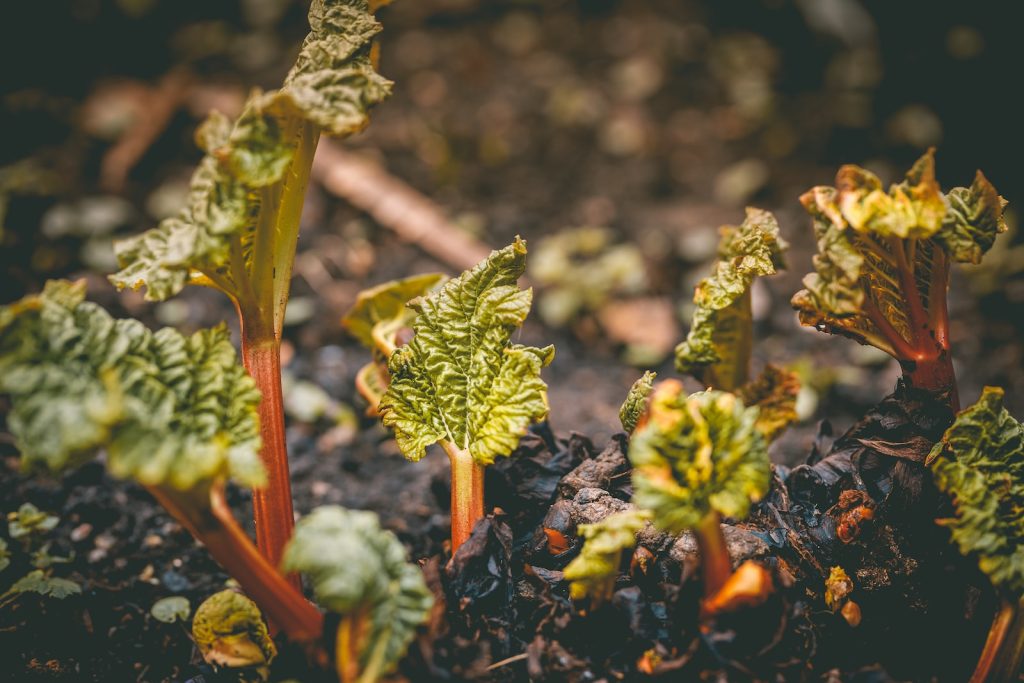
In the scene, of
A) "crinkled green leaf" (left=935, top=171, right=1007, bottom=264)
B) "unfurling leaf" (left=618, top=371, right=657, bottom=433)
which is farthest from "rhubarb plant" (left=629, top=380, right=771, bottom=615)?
"crinkled green leaf" (left=935, top=171, right=1007, bottom=264)

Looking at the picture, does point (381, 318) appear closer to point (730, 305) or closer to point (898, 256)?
point (730, 305)

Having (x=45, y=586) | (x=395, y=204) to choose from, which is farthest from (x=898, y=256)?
(x=395, y=204)

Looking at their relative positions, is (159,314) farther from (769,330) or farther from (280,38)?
(769,330)

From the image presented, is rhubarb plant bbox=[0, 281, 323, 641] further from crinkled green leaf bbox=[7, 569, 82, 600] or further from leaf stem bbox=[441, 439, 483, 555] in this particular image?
crinkled green leaf bbox=[7, 569, 82, 600]

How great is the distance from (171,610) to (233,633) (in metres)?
0.35

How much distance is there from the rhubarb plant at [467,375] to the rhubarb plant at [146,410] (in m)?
0.36

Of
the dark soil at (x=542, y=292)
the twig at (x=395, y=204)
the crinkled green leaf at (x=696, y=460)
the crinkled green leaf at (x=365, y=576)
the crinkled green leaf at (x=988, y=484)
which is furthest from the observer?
the twig at (x=395, y=204)

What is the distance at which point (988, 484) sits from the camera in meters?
1.32

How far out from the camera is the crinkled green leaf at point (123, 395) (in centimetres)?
104

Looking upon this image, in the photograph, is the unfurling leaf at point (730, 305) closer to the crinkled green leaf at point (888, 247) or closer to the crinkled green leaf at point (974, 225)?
the crinkled green leaf at point (888, 247)

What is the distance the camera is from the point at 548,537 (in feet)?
4.86

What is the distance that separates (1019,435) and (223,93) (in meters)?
3.65

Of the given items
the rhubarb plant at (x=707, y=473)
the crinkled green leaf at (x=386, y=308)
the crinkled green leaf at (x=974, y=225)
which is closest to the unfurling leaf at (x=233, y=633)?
the crinkled green leaf at (x=386, y=308)

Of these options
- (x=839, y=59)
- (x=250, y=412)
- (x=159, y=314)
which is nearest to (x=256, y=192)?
(x=250, y=412)
